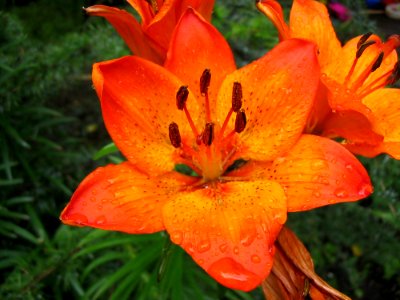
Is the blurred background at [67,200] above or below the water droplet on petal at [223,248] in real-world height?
below

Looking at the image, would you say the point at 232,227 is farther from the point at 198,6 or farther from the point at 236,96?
the point at 198,6

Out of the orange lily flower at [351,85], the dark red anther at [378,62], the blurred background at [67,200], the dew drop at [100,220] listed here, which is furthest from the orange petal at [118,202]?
the blurred background at [67,200]

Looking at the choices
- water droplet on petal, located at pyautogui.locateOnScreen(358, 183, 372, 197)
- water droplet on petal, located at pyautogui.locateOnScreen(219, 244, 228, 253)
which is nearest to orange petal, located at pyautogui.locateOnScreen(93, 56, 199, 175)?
water droplet on petal, located at pyautogui.locateOnScreen(219, 244, 228, 253)

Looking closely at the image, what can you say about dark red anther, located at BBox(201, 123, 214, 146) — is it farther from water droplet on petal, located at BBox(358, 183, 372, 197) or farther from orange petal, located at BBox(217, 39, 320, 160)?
water droplet on petal, located at BBox(358, 183, 372, 197)

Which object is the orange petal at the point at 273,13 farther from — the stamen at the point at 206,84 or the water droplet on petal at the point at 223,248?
the water droplet on petal at the point at 223,248

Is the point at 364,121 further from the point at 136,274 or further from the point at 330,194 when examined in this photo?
the point at 136,274

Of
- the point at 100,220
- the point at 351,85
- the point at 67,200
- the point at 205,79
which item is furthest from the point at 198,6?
the point at 67,200
